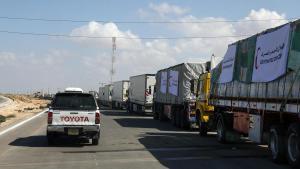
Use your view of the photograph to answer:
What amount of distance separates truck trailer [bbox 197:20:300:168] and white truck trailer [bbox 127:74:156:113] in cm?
2554

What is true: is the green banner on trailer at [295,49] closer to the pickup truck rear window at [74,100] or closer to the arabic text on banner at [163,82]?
the pickup truck rear window at [74,100]

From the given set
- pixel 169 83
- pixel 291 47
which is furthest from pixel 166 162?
pixel 169 83

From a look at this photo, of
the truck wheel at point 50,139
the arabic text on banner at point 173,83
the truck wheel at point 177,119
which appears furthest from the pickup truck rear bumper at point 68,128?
the arabic text on banner at point 173,83

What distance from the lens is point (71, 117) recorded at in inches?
713

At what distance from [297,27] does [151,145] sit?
23.8ft

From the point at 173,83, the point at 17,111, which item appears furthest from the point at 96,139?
the point at 17,111

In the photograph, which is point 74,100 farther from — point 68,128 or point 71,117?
point 68,128

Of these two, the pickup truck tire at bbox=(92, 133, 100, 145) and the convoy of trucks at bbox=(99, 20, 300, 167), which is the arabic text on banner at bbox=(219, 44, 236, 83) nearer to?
the convoy of trucks at bbox=(99, 20, 300, 167)

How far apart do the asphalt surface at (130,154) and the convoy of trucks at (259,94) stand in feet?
2.03

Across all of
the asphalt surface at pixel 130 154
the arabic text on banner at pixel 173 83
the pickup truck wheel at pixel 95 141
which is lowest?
the asphalt surface at pixel 130 154

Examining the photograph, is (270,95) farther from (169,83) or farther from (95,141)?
(169,83)

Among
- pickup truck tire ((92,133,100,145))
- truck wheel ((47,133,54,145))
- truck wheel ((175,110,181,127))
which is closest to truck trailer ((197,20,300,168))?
pickup truck tire ((92,133,100,145))

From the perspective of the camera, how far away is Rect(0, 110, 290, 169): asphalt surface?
13312mm

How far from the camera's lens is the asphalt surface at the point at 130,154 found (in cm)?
1331
